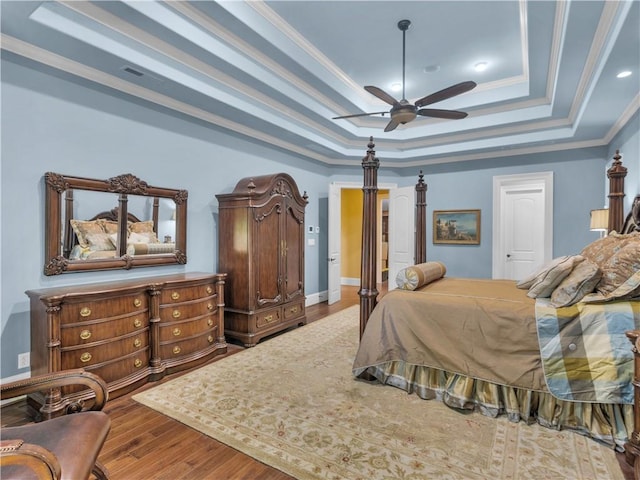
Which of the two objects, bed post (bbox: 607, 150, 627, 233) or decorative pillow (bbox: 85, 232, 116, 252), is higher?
bed post (bbox: 607, 150, 627, 233)

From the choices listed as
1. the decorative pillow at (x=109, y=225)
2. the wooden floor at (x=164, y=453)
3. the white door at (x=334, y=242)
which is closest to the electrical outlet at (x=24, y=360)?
the wooden floor at (x=164, y=453)

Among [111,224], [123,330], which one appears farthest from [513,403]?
[111,224]

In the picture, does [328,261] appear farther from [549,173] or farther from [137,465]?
[137,465]

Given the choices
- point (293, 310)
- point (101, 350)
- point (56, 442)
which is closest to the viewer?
point (56, 442)

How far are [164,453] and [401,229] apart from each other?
5.19 metres

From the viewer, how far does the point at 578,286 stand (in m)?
2.25

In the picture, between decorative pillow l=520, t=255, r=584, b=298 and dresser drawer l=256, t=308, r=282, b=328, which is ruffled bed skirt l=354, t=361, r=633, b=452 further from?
dresser drawer l=256, t=308, r=282, b=328

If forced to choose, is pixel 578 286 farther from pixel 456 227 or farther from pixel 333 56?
pixel 456 227

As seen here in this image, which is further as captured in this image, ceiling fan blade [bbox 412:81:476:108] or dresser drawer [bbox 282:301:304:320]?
dresser drawer [bbox 282:301:304:320]

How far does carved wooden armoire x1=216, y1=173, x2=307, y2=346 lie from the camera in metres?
3.89

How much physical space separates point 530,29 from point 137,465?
4.22 m

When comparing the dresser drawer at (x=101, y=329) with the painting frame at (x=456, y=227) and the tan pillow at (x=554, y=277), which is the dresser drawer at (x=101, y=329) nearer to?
the tan pillow at (x=554, y=277)

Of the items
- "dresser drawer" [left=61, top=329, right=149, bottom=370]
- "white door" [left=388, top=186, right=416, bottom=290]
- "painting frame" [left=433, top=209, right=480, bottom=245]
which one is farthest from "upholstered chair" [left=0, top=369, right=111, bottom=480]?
"painting frame" [left=433, top=209, right=480, bottom=245]

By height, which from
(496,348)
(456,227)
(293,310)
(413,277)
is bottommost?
(293,310)
